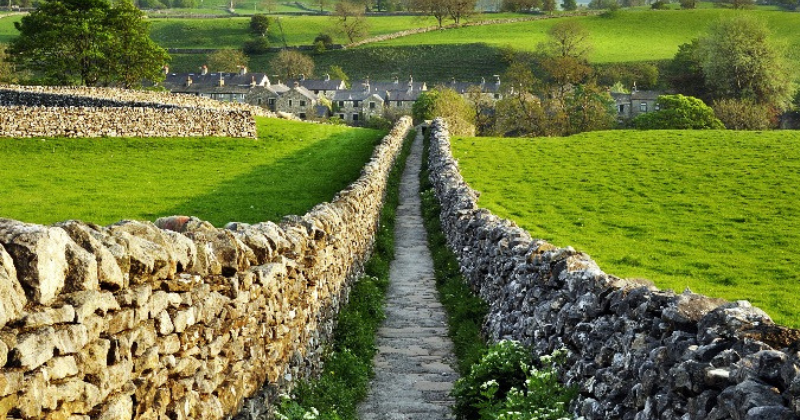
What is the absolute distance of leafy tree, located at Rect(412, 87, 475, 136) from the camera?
209 ft

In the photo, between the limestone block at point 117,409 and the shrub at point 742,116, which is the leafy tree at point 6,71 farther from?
the limestone block at point 117,409

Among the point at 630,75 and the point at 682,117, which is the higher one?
the point at 630,75

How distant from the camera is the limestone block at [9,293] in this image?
4.94 m

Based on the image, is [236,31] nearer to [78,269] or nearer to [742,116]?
[742,116]

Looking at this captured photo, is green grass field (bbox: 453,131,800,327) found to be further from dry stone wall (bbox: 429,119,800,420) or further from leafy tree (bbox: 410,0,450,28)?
leafy tree (bbox: 410,0,450,28)

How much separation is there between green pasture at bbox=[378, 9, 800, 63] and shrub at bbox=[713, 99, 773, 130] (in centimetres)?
7272

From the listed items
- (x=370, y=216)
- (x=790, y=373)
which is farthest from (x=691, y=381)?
(x=370, y=216)

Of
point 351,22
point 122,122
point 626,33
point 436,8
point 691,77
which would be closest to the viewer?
point 122,122

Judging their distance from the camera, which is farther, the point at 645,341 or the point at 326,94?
the point at 326,94

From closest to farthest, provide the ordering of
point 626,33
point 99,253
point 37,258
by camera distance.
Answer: point 37,258 → point 99,253 → point 626,33

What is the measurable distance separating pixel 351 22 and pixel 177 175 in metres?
156

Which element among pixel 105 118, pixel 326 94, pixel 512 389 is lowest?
pixel 326 94

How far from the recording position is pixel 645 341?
7.72 meters

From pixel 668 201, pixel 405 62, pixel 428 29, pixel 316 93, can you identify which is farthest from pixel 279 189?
pixel 428 29
